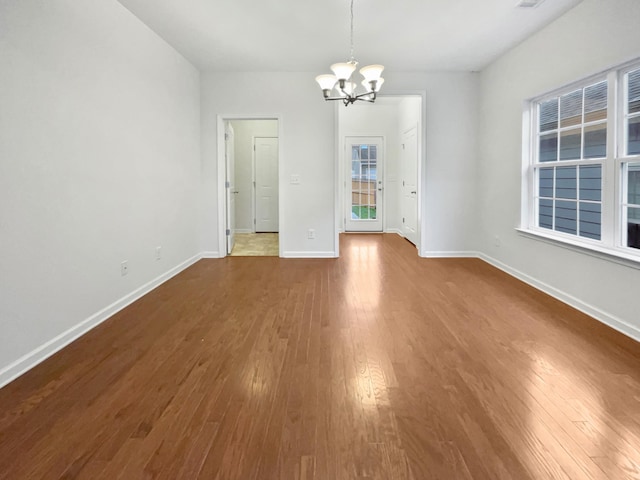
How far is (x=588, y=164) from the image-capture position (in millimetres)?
3744

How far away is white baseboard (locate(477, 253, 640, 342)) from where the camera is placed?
305cm

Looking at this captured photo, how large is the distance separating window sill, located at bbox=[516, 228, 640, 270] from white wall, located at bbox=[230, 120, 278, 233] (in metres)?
6.29

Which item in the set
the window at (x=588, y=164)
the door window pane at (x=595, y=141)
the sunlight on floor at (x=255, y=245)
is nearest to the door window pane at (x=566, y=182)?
the window at (x=588, y=164)

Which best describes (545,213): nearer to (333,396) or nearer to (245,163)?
(333,396)

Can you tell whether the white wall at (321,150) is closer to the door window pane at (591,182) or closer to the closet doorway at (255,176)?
the door window pane at (591,182)

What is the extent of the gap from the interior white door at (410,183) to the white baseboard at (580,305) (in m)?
2.39

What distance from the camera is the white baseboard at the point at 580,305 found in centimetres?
305

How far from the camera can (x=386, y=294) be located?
418 cm

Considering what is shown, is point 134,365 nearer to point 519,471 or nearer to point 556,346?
point 519,471

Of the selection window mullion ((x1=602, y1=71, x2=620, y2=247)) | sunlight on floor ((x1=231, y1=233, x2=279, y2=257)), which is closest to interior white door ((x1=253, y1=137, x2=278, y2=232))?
sunlight on floor ((x1=231, y1=233, x2=279, y2=257))

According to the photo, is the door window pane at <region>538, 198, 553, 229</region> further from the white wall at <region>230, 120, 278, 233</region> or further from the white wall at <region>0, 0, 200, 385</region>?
the white wall at <region>230, 120, 278, 233</region>

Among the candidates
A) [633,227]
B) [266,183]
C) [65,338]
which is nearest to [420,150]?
[633,227]

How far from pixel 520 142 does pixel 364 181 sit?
4786 mm

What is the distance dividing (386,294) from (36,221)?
291 cm
